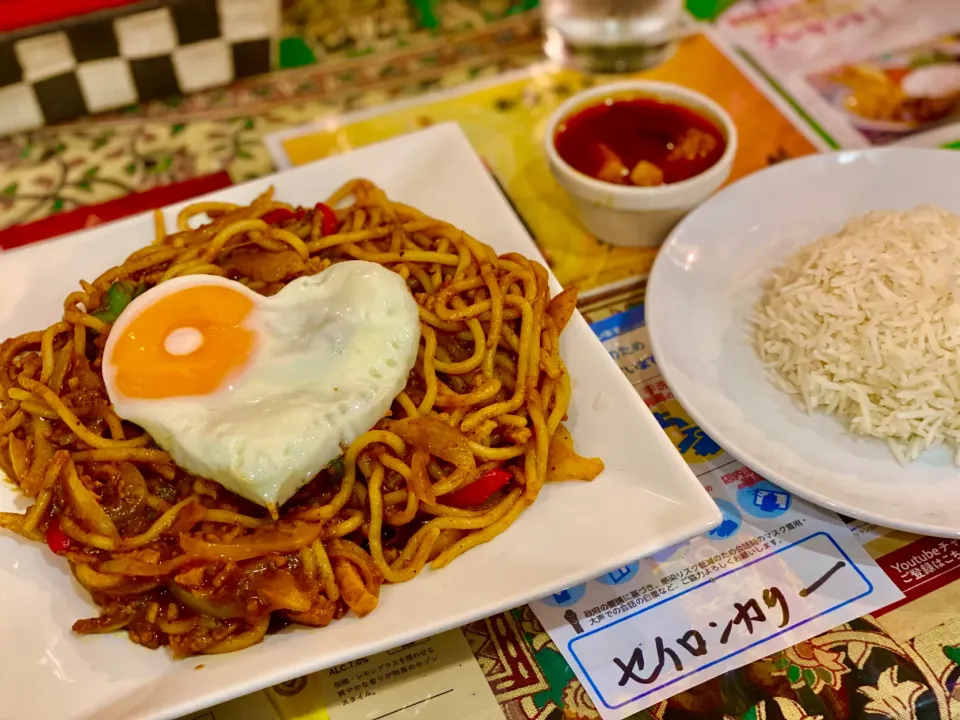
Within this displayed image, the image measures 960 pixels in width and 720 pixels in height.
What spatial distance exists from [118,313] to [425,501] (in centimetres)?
101

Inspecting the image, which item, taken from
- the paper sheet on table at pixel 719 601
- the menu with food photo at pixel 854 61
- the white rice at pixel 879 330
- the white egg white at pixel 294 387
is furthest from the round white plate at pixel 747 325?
the white egg white at pixel 294 387

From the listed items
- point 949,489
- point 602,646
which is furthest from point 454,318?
point 949,489

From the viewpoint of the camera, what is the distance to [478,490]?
6.37 feet

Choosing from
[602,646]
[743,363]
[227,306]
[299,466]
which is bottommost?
[602,646]

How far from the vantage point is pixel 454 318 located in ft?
6.84

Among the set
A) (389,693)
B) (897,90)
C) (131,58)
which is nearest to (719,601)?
(389,693)

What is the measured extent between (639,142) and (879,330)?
1.10 metres

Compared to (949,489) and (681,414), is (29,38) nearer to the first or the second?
(681,414)

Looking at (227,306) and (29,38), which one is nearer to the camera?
(227,306)

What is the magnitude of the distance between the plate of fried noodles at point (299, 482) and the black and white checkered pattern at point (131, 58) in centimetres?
149

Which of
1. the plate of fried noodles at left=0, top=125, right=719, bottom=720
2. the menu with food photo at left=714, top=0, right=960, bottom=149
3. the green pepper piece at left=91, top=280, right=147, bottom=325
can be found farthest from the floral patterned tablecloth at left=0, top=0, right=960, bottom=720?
the green pepper piece at left=91, top=280, right=147, bottom=325

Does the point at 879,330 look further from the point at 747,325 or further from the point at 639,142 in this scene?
the point at 639,142

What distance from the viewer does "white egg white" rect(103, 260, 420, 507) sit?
1767mm

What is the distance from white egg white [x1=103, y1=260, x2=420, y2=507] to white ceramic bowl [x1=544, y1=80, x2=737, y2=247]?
95 cm
